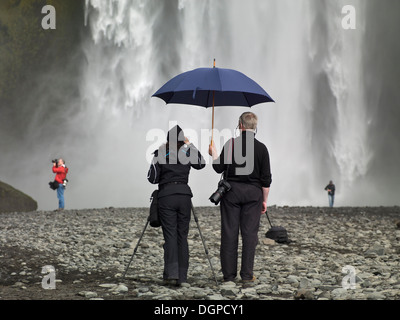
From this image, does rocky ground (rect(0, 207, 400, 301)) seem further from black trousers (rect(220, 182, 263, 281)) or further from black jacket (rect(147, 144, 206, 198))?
black jacket (rect(147, 144, 206, 198))

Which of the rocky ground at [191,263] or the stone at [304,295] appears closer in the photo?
the stone at [304,295]

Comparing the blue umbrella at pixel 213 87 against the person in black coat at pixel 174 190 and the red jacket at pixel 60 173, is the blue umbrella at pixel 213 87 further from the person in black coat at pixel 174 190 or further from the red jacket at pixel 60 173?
the red jacket at pixel 60 173

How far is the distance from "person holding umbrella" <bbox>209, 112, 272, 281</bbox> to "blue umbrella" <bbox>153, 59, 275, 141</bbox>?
0.44m

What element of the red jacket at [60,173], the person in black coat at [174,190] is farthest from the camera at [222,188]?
the red jacket at [60,173]

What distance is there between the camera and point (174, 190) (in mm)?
7090

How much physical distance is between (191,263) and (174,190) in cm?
306

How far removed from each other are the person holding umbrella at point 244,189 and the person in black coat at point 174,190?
45 cm

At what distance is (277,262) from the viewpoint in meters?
9.93

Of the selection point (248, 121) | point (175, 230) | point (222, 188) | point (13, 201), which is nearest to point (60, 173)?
point (13, 201)

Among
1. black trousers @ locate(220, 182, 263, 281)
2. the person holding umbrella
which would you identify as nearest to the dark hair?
the person holding umbrella

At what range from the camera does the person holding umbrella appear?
289 inches

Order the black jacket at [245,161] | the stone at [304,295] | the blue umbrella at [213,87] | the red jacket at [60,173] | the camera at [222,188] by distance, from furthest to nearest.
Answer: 1. the red jacket at [60,173]
2. the black jacket at [245,161]
3. the camera at [222,188]
4. the blue umbrella at [213,87]
5. the stone at [304,295]

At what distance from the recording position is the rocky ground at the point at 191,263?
685 centimetres
